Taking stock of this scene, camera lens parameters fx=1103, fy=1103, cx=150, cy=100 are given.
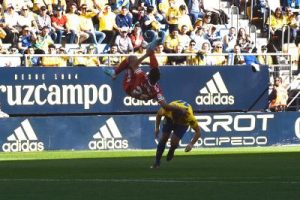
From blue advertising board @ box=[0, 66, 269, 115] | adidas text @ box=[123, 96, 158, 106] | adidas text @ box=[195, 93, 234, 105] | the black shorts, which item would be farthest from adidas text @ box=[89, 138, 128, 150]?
the black shorts

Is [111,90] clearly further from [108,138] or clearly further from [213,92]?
[213,92]

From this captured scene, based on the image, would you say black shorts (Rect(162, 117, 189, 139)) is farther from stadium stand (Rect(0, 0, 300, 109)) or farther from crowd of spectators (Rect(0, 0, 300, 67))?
stadium stand (Rect(0, 0, 300, 109))

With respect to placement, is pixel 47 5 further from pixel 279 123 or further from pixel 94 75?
pixel 279 123

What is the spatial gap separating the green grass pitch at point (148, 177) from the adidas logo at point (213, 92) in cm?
574

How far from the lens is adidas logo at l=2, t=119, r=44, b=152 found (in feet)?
104

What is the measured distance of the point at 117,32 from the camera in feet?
112

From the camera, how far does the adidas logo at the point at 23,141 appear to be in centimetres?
3183

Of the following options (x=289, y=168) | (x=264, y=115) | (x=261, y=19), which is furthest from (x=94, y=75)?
(x=289, y=168)

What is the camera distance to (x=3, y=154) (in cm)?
3012

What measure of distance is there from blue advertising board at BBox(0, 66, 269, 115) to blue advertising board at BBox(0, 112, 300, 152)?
45cm

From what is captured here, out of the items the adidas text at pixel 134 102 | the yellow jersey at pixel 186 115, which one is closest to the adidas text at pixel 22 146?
the adidas text at pixel 134 102

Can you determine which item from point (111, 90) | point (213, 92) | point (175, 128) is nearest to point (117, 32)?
point (111, 90)

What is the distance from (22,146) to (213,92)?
6350 millimetres

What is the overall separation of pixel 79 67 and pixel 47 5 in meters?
2.72
